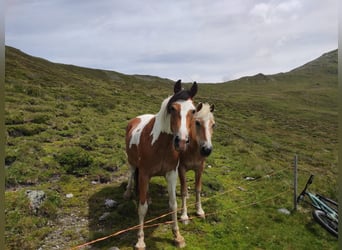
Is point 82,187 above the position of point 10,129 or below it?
below

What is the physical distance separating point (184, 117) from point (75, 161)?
7.85m

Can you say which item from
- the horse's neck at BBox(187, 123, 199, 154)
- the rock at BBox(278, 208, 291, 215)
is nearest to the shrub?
the horse's neck at BBox(187, 123, 199, 154)

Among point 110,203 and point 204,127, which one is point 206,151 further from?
point 110,203

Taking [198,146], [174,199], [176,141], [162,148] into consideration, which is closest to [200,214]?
[174,199]

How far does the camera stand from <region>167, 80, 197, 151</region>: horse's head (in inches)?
221

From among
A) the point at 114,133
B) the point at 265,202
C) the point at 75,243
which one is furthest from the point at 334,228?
the point at 114,133

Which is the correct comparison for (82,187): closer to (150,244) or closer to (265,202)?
(150,244)

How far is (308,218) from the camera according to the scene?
9203 millimetres

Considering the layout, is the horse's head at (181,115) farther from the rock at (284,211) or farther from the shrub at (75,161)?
the shrub at (75,161)

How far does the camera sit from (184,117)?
5.81 metres

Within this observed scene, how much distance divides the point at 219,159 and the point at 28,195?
10.2 meters

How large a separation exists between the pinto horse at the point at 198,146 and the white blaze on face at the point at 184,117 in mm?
1333

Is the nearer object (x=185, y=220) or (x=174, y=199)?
(x=174, y=199)

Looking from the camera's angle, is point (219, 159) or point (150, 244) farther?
point (219, 159)
